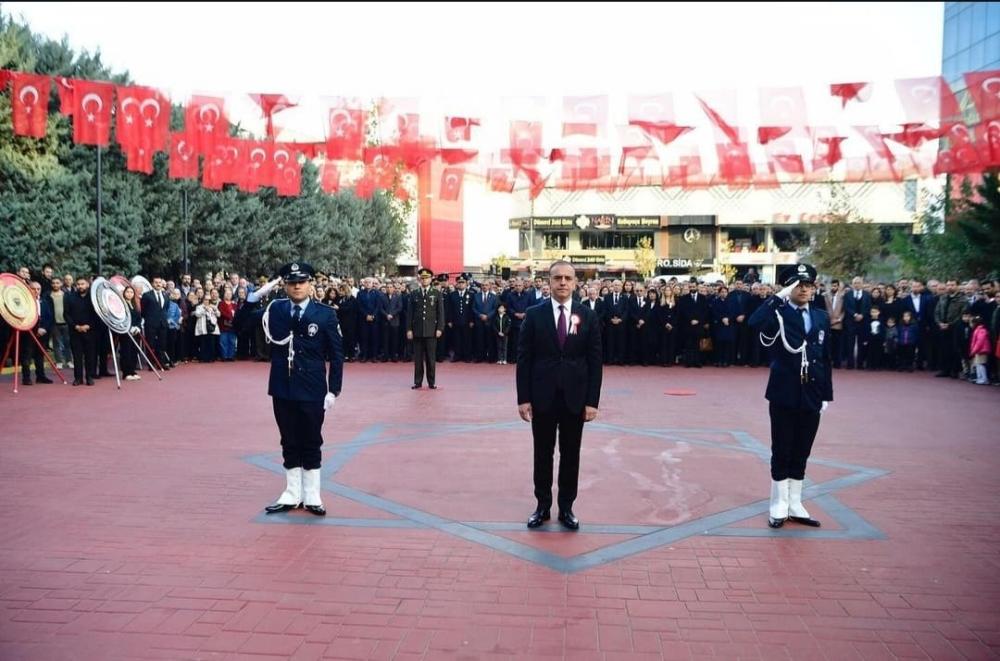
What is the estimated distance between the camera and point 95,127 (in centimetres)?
1560

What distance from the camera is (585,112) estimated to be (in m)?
18.3

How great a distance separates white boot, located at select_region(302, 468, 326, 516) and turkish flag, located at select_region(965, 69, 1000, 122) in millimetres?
15427

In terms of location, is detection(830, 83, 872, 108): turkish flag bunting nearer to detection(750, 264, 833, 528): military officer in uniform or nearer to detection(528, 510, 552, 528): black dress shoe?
detection(750, 264, 833, 528): military officer in uniform

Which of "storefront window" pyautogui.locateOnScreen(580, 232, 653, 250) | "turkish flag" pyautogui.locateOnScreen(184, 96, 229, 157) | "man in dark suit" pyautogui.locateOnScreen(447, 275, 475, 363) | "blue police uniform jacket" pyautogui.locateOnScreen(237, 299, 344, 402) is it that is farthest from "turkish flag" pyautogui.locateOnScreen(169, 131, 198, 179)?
"storefront window" pyautogui.locateOnScreen(580, 232, 653, 250)

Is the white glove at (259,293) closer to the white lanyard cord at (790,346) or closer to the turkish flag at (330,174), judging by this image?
the white lanyard cord at (790,346)

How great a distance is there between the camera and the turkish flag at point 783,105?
1697 centimetres

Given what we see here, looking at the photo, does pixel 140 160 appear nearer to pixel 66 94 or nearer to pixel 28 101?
pixel 66 94

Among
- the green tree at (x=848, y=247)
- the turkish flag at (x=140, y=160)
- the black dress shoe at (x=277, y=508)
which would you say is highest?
the turkish flag at (x=140, y=160)

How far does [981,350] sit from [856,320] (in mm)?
2863

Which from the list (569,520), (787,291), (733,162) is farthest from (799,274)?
(733,162)

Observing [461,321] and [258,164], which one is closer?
[461,321]

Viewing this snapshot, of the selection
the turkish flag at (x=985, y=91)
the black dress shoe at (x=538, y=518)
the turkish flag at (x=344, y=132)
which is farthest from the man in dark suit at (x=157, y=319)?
the turkish flag at (x=985, y=91)

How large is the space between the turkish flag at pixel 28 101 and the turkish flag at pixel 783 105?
15187 mm

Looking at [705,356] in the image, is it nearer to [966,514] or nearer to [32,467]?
[966,514]
